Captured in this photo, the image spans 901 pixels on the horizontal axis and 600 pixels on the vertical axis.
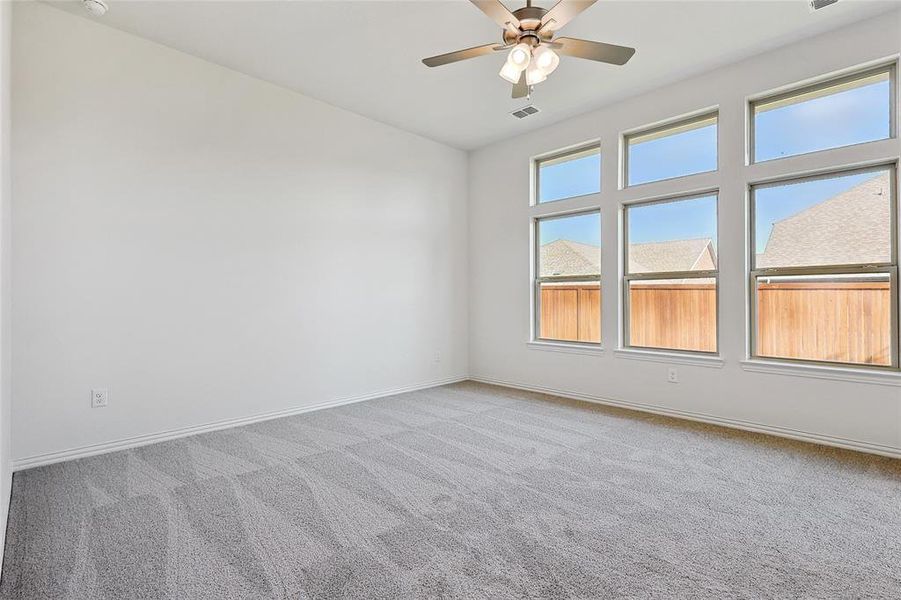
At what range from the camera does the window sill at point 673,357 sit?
368 cm

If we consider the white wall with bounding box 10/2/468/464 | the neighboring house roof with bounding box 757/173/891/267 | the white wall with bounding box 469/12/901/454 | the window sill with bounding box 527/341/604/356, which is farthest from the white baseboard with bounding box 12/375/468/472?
the neighboring house roof with bounding box 757/173/891/267

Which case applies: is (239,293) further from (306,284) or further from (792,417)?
(792,417)

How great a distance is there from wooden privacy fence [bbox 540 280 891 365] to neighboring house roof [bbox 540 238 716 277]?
6.8 inches

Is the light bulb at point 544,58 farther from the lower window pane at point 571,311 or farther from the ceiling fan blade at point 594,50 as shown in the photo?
the lower window pane at point 571,311

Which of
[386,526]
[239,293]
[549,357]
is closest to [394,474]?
[386,526]

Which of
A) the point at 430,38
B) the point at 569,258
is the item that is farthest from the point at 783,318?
the point at 430,38

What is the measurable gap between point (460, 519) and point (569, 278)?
3.18 meters

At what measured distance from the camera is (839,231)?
318 centimetres

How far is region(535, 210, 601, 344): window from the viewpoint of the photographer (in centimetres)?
455

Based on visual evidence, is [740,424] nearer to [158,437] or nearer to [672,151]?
[672,151]

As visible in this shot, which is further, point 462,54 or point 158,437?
point 158,437

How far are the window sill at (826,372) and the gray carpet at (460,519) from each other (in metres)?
0.51

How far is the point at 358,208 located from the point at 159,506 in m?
3.04

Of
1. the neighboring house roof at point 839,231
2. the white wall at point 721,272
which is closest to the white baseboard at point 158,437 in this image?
the white wall at point 721,272
